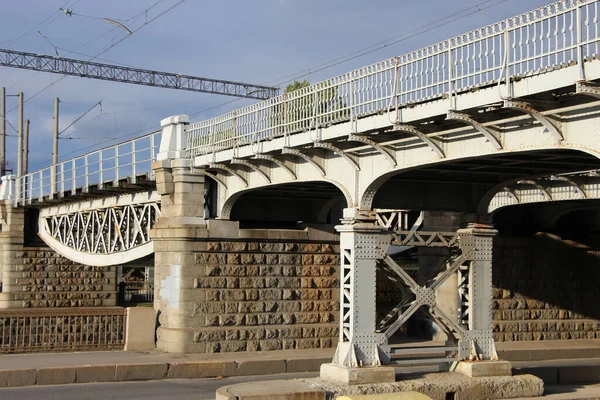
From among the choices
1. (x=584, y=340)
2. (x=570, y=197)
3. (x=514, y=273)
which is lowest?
(x=584, y=340)

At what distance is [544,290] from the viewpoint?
2703 cm

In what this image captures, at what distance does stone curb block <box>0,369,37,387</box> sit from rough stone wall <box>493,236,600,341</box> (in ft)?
44.9

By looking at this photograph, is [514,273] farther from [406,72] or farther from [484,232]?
[406,72]

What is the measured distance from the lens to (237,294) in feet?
76.3

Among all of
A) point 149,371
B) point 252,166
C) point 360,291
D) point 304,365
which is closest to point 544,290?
point 304,365

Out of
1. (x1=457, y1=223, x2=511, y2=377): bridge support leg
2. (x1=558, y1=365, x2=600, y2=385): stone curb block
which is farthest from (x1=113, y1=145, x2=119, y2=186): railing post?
(x1=558, y1=365, x2=600, y2=385): stone curb block

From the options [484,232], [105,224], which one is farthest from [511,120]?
[105,224]

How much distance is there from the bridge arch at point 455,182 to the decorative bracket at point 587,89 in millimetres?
5004

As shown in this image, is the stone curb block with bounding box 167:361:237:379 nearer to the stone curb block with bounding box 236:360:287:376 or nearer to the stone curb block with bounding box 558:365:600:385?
the stone curb block with bounding box 236:360:287:376

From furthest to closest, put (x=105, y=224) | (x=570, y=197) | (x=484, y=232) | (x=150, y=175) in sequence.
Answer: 1. (x=105, y=224)
2. (x=150, y=175)
3. (x=570, y=197)
4. (x=484, y=232)

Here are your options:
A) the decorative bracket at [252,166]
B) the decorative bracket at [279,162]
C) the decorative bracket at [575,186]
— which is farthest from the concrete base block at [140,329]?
the decorative bracket at [575,186]

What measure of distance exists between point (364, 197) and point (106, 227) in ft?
64.4

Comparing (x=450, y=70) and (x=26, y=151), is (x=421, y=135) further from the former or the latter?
(x=26, y=151)

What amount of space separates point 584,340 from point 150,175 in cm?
1416
